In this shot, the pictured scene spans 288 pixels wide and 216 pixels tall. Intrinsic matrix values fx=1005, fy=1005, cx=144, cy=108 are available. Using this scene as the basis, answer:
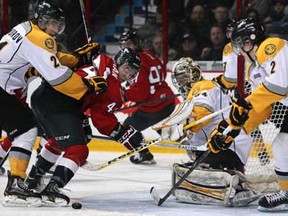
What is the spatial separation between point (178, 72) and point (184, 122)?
0.55 meters

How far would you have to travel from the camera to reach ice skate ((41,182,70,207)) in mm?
5029

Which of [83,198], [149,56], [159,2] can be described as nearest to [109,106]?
[83,198]

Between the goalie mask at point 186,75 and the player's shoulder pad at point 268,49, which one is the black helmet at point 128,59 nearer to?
the goalie mask at point 186,75

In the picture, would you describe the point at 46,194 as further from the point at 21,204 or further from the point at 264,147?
the point at 264,147

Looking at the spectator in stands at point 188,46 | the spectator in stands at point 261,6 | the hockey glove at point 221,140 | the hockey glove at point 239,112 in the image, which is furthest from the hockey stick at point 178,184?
the spectator in stands at point 188,46

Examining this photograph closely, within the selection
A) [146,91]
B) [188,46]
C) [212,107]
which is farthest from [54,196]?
[188,46]

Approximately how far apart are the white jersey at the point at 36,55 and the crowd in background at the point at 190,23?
2.60 metres

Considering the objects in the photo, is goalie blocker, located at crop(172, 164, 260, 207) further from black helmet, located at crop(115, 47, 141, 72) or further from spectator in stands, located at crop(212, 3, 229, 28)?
spectator in stands, located at crop(212, 3, 229, 28)

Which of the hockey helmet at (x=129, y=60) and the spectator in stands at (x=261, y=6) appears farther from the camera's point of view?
the spectator in stands at (x=261, y=6)

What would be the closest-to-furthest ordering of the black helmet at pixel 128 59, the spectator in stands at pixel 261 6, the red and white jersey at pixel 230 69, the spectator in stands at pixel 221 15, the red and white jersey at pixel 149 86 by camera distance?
the black helmet at pixel 128 59
the red and white jersey at pixel 230 69
the red and white jersey at pixel 149 86
the spectator in stands at pixel 261 6
the spectator in stands at pixel 221 15

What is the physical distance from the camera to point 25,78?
5332 mm

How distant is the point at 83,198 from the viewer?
5.42 metres

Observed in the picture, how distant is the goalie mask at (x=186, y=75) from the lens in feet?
18.9

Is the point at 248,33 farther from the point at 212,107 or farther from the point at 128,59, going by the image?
the point at 128,59
